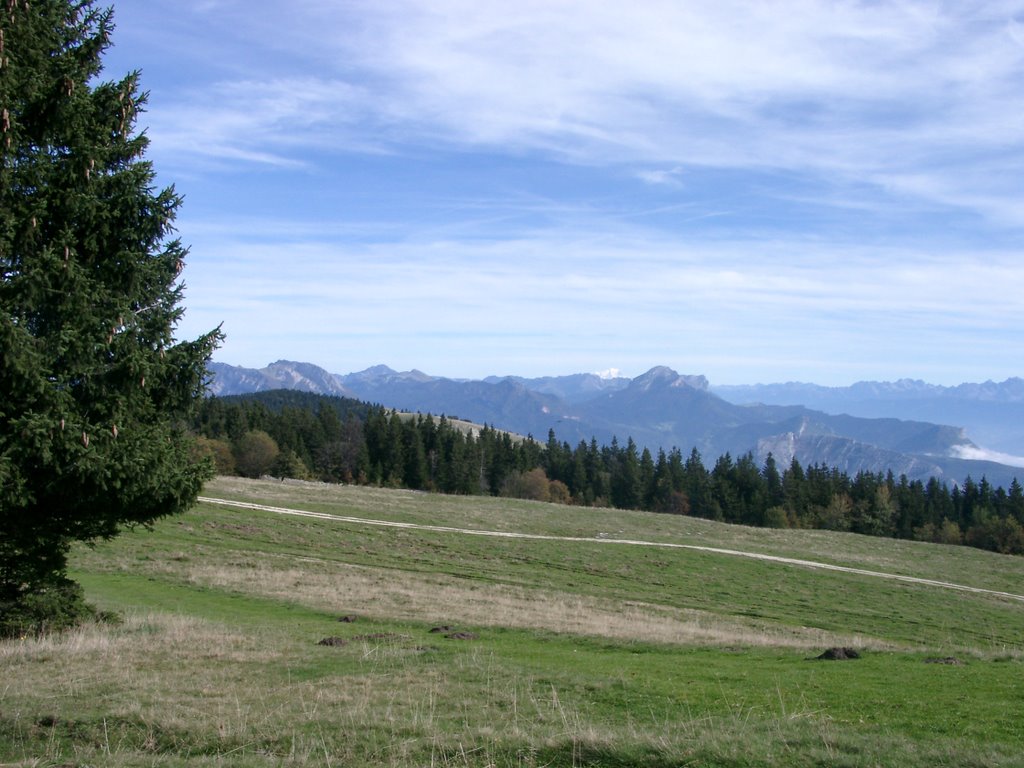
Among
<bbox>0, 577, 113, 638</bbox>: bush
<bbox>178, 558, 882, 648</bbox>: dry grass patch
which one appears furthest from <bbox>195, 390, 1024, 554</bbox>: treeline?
<bbox>0, 577, 113, 638</bbox>: bush

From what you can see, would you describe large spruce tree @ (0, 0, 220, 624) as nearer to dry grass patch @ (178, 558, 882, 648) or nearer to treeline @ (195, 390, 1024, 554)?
dry grass patch @ (178, 558, 882, 648)

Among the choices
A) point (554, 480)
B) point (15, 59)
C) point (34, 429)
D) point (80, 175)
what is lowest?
point (554, 480)

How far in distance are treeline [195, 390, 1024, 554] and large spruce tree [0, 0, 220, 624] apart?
338 feet

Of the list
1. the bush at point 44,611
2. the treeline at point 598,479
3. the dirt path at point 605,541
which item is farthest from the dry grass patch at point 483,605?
the treeline at point 598,479

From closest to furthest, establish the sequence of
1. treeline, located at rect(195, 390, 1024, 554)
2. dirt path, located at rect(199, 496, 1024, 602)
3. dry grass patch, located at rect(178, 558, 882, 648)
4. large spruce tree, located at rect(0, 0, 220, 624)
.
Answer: large spruce tree, located at rect(0, 0, 220, 624), dry grass patch, located at rect(178, 558, 882, 648), dirt path, located at rect(199, 496, 1024, 602), treeline, located at rect(195, 390, 1024, 554)

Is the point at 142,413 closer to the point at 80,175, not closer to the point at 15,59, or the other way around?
the point at 80,175

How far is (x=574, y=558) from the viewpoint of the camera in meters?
45.8

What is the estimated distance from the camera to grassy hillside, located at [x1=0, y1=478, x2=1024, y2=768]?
803 centimetres

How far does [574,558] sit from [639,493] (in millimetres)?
86414

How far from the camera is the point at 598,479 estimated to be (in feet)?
454

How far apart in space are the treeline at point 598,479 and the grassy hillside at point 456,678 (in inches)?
3385

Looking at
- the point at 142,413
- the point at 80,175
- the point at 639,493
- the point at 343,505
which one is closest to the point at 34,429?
the point at 142,413

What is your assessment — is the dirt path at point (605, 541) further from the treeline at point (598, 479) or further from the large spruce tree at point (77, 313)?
the treeline at point (598, 479)

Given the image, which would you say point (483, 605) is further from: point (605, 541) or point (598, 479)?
point (598, 479)
